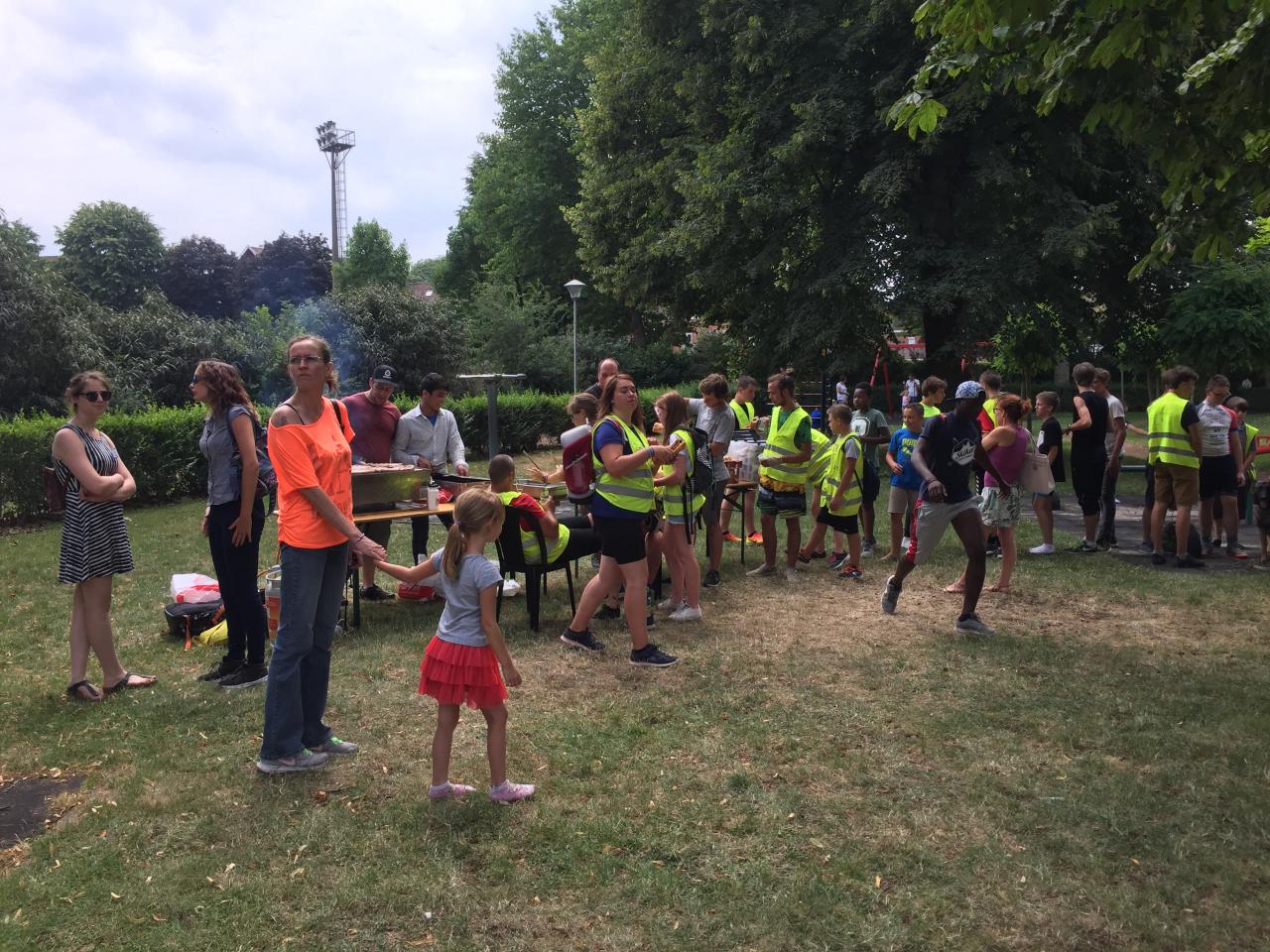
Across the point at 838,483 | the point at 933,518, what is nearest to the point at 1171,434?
the point at 838,483

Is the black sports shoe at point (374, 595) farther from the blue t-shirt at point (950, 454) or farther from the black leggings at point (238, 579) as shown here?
the blue t-shirt at point (950, 454)

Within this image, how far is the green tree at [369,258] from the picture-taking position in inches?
2028

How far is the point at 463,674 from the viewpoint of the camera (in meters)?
3.90

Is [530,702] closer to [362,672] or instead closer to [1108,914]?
[362,672]

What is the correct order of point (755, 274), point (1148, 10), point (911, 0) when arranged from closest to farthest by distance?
point (1148, 10)
point (911, 0)
point (755, 274)

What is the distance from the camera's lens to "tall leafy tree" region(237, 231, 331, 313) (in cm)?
5259

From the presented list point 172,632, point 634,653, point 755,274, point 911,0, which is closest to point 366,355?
point 755,274

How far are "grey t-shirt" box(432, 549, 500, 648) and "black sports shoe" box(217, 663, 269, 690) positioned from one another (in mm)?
2145

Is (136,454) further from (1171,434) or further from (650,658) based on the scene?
(1171,434)

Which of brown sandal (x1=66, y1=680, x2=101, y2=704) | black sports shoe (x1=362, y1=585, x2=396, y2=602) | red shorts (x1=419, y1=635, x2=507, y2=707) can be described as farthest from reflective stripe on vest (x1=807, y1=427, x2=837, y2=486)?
brown sandal (x1=66, y1=680, x2=101, y2=704)

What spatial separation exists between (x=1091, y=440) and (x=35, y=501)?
43.2ft

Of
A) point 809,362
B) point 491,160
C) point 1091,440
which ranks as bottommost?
point 1091,440

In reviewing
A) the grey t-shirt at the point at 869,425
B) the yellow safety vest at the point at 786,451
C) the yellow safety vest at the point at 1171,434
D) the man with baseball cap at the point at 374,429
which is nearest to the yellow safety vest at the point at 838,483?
the yellow safety vest at the point at 786,451

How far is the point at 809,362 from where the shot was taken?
1798cm
